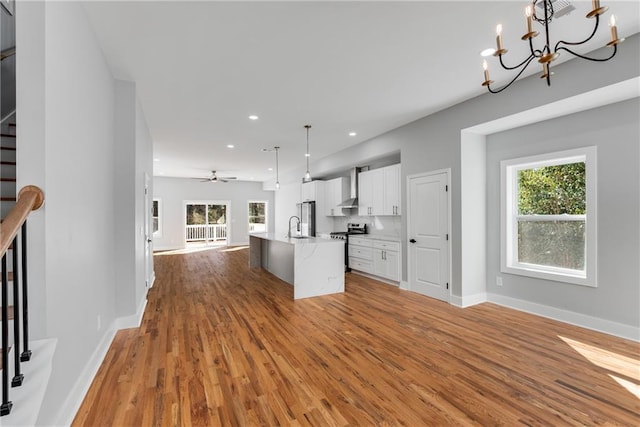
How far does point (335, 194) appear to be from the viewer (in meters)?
7.70

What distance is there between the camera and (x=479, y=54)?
115 inches

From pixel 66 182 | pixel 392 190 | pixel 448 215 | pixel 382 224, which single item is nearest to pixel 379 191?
pixel 392 190

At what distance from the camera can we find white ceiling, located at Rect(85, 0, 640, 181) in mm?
2314

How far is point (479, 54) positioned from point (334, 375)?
10.8 feet

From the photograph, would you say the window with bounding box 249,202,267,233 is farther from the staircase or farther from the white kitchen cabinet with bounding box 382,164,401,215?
the staircase

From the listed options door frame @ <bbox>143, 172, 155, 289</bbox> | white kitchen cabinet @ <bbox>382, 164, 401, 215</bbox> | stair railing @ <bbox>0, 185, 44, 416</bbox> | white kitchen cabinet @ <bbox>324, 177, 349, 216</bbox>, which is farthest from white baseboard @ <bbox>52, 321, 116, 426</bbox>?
white kitchen cabinet @ <bbox>324, 177, 349, 216</bbox>

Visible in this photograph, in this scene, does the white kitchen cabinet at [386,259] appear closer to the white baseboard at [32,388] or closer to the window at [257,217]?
the white baseboard at [32,388]

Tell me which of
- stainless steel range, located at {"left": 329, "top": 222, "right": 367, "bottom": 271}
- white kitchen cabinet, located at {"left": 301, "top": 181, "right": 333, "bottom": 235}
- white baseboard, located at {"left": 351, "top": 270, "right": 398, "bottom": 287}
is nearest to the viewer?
white baseboard, located at {"left": 351, "top": 270, "right": 398, "bottom": 287}

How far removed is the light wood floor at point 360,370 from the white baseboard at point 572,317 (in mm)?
142

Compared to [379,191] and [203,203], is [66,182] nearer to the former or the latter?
[379,191]

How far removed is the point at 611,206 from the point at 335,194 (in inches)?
209

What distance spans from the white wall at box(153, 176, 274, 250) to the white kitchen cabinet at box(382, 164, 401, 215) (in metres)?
8.37

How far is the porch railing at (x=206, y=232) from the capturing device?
1201 cm

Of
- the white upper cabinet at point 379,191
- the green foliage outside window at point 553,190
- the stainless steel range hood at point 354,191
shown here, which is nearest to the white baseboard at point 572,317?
the green foliage outside window at point 553,190
